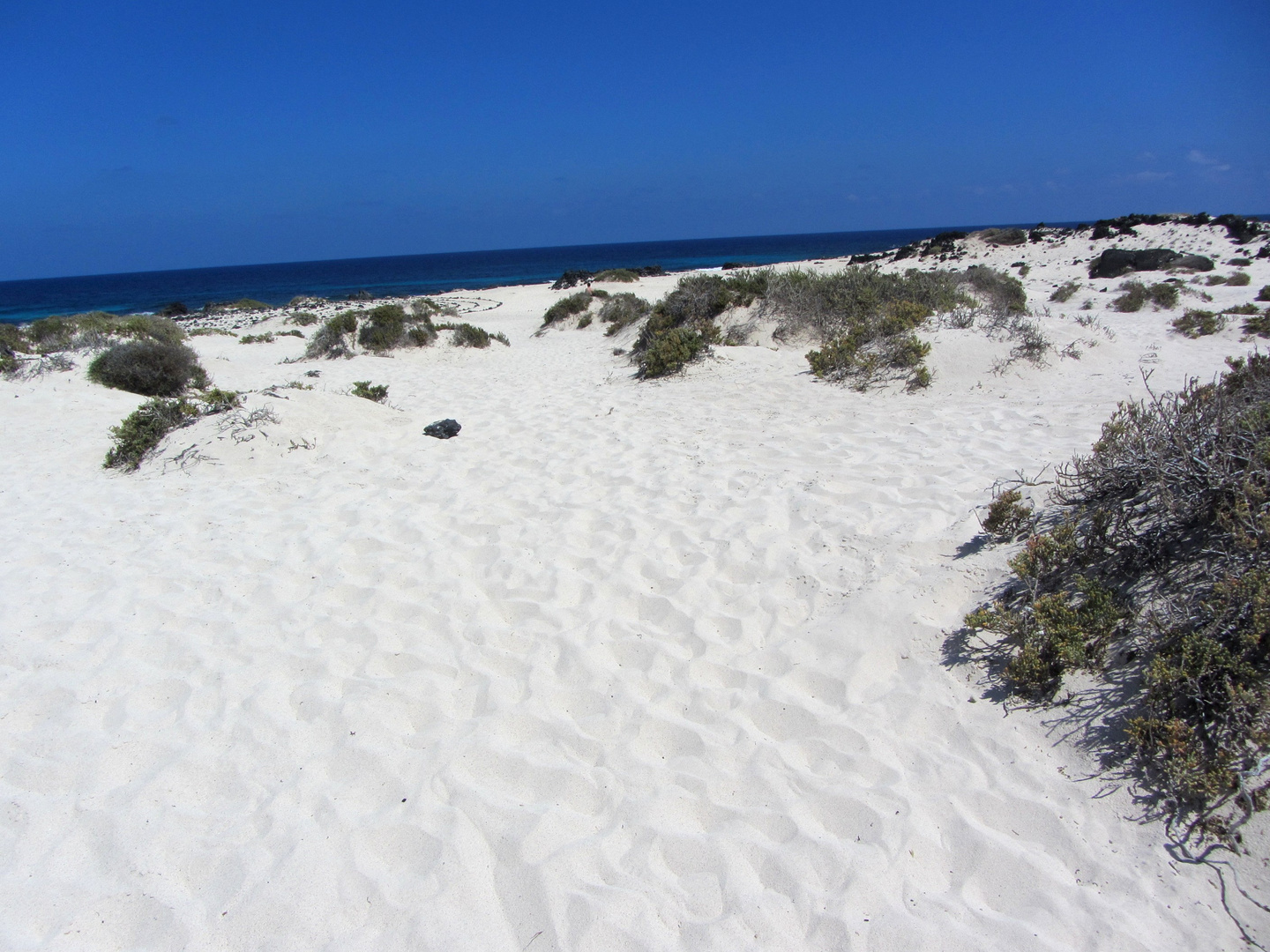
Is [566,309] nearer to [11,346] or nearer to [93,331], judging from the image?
[93,331]

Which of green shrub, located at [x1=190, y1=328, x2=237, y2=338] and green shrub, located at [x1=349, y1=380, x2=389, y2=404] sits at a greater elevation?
green shrub, located at [x1=190, y1=328, x2=237, y2=338]

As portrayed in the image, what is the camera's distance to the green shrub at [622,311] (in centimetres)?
1459

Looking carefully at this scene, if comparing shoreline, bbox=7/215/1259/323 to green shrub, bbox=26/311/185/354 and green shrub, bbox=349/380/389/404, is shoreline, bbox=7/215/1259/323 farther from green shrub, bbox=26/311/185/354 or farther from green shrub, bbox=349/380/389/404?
green shrub, bbox=349/380/389/404

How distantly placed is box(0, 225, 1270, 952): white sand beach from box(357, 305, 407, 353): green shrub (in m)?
7.77

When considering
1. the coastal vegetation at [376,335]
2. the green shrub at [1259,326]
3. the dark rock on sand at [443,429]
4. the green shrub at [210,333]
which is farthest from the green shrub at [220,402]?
the green shrub at [1259,326]

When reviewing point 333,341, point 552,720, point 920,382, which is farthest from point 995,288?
point 552,720

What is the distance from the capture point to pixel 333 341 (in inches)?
526

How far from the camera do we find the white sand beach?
81.1 inches

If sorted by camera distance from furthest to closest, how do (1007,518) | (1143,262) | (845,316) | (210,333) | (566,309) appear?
(210,333) < (566,309) < (1143,262) < (845,316) < (1007,518)

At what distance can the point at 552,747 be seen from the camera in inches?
107

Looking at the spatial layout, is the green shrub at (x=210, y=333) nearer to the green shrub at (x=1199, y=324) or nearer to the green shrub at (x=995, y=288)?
the green shrub at (x=995, y=288)

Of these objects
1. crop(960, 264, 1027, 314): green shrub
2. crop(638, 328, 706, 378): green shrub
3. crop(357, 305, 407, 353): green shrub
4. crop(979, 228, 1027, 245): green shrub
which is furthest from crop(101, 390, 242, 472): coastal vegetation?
crop(979, 228, 1027, 245): green shrub

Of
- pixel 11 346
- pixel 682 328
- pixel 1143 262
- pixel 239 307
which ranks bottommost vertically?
pixel 682 328

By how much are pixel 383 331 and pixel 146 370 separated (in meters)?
4.71
